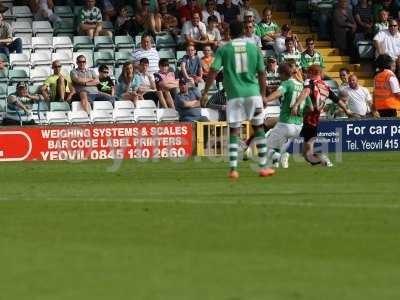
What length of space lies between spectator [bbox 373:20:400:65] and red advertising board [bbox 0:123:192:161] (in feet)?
20.6

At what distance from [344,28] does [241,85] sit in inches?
573

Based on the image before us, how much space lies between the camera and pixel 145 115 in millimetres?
29172

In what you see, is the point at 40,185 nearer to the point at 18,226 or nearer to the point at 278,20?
the point at 18,226

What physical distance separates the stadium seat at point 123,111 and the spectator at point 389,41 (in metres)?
6.59

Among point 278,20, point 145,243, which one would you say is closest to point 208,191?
point 145,243

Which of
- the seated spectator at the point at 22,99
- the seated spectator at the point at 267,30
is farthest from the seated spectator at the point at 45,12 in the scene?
the seated spectator at the point at 267,30

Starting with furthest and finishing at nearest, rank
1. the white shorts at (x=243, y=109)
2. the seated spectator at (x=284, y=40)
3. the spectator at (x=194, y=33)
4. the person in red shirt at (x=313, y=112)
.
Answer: the seated spectator at (x=284, y=40) → the spectator at (x=194, y=33) → the person in red shirt at (x=313, y=112) → the white shorts at (x=243, y=109)

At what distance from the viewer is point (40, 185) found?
18.0 meters

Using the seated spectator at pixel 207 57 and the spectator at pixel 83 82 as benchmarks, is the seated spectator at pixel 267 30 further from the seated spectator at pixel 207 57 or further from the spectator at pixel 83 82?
the spectator at pixel 83 82

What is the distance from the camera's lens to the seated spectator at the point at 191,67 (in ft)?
97.1

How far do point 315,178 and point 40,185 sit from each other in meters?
3.83

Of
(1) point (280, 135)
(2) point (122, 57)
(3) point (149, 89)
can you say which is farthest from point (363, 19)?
(1) point (280, 135)

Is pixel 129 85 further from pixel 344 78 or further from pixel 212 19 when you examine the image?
pixel 344 78

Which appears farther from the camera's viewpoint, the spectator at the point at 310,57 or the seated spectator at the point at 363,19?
the seated spectator at the point at 363,19
